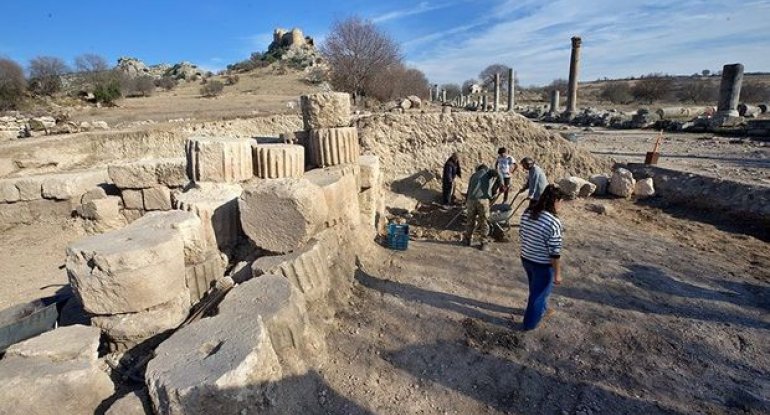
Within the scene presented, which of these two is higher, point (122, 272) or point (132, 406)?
point (122, 272)

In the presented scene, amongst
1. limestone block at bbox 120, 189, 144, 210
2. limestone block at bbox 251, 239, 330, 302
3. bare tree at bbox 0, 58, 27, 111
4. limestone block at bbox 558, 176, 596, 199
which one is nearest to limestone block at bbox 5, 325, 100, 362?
limestone block at bbox 251, 239, 330, 302

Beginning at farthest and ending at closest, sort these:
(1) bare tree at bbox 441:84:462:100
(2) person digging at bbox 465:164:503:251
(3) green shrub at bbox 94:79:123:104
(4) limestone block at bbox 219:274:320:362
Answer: (1) bare tree at bbox 441:84:462:100, (3) green shrub at bbox 94:79:123:104, (2) person digging at bbox 465:164:503:251, (4) limestone block at bbox 219:274:320:362

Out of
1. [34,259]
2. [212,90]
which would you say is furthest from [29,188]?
[212,90]

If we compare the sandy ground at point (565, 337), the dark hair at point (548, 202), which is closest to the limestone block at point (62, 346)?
the sandy ground at point (565, 337)

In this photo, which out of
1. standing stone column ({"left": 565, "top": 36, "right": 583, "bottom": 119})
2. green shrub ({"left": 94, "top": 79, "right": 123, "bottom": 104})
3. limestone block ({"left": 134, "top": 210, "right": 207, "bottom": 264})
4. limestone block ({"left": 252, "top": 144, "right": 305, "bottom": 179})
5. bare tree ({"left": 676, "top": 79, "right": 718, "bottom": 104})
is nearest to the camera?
limestone block ({"left": 134, "top": 210, "right": 207, "bottom": 264})

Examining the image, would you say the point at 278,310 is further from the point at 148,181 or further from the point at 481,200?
the point at 148,181

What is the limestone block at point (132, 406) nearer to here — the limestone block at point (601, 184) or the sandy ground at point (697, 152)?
the limestone block at point (601, 184)

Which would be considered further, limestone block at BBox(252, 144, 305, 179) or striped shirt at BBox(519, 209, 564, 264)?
limestone block at BBox(252, 144, 305, 179)

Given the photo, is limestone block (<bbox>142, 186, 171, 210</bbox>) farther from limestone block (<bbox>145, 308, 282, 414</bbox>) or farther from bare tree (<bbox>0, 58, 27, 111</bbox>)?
bare tree (<bbox>0, 58, 27, 111</bbox>)

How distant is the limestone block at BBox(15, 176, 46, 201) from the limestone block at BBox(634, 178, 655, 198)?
12.1 m

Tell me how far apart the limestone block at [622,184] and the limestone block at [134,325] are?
9179mm

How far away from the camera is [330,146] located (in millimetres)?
5621

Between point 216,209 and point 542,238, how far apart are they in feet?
11.0

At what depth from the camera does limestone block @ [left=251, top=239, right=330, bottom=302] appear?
12.1 feet
